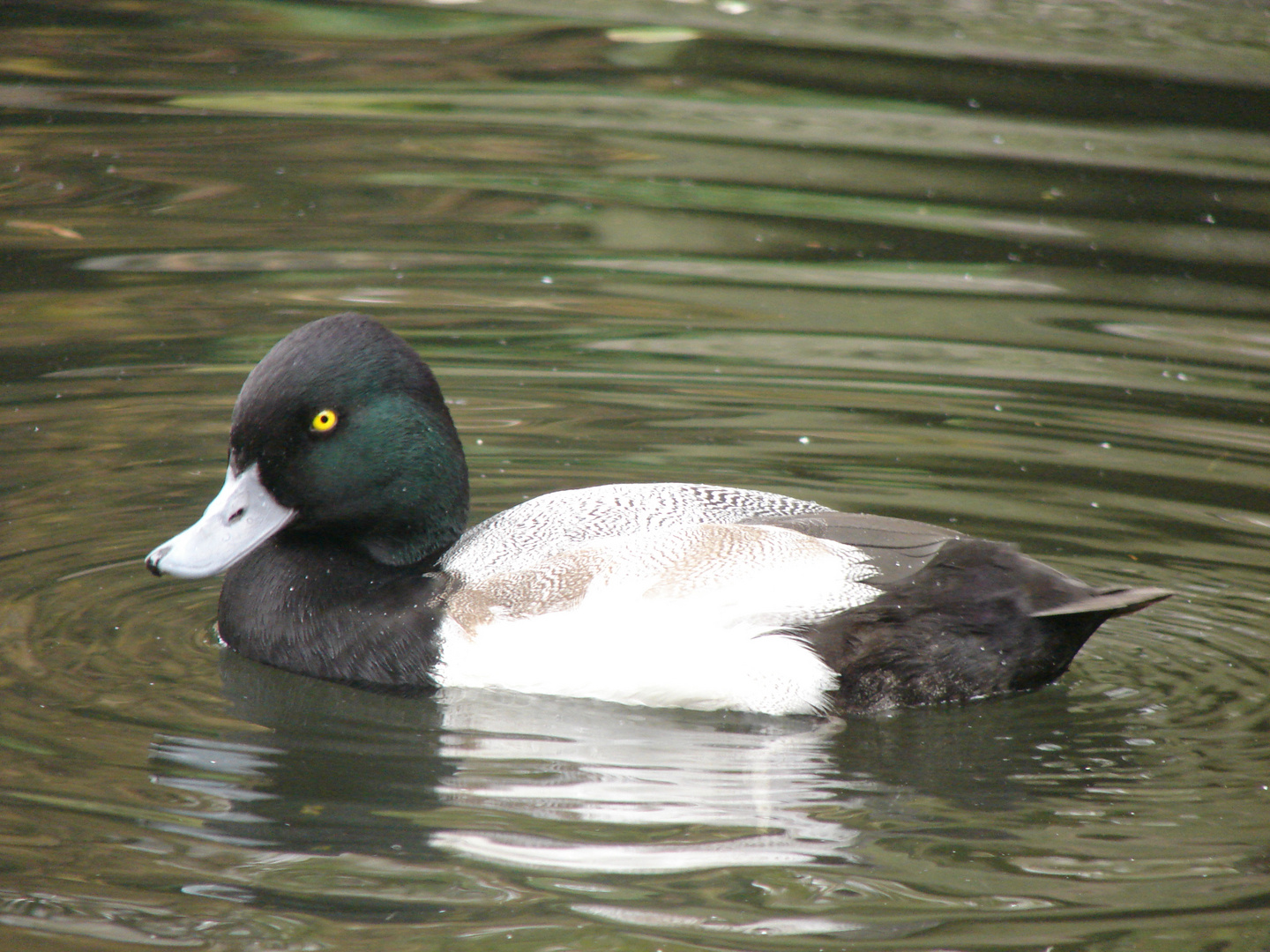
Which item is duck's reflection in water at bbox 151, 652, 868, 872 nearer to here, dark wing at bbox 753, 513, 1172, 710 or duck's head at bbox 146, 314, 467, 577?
dark wing at bbox 753, 513, 1172, 710

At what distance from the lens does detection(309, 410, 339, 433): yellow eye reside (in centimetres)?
499

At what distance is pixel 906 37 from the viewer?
11.0 metres

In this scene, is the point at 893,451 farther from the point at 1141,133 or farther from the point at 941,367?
the point at 1141,133

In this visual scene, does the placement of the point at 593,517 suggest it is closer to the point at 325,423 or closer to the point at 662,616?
the point at 662,616

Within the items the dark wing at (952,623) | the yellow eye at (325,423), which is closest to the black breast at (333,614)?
the yellow eye at (325,423)

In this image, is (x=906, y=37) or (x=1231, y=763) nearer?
(x=1231, y=763)

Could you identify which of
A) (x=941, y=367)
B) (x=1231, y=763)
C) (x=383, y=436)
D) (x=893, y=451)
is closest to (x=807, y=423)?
(x=893, y=451)

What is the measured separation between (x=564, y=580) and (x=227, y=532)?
1.00 metres

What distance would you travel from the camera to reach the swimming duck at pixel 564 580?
4633 mm

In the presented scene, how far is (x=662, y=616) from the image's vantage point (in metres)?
4.62

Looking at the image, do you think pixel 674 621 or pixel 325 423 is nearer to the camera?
pixel 674 621

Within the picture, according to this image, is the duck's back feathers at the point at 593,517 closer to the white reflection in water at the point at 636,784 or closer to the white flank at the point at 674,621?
the white flank at the point at 674,621

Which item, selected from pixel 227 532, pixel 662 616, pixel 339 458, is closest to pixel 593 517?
pixel 662 616

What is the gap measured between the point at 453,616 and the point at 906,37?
7.22 meters
